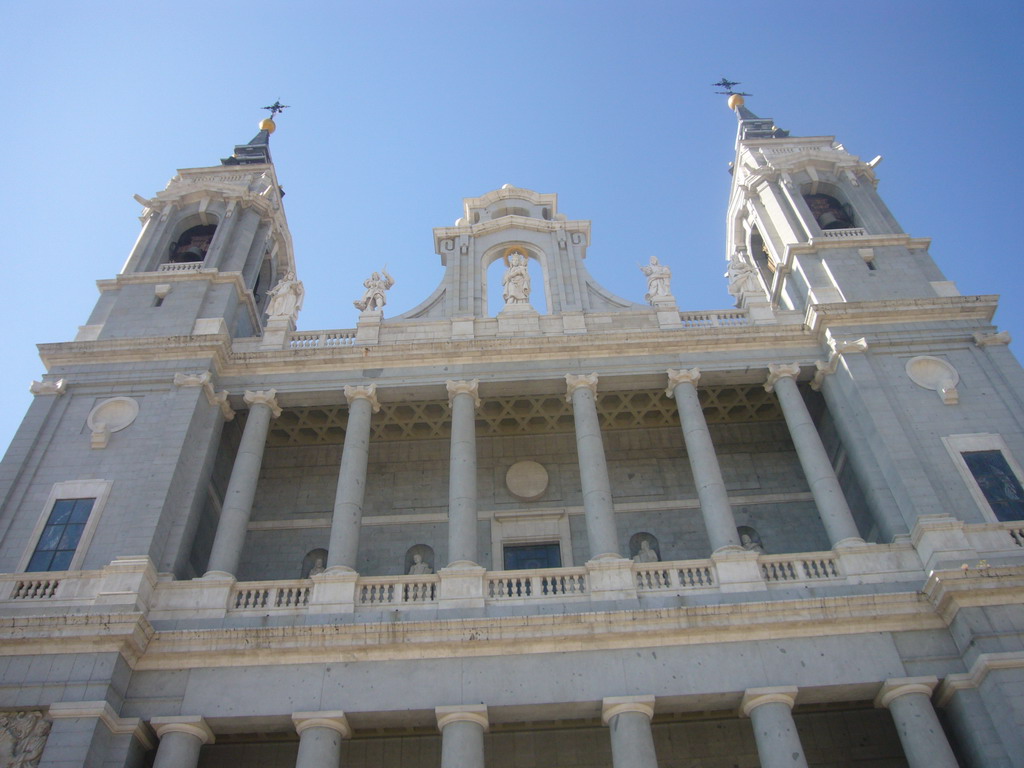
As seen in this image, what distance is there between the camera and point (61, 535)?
1919 cm

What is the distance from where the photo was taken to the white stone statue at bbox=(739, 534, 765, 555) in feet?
64.1

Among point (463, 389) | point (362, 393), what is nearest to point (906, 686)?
point (463, 389)

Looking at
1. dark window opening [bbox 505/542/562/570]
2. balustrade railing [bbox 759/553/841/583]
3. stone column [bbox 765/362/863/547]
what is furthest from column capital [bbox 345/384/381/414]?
balustrade railing [bbox 759/553/841/583]

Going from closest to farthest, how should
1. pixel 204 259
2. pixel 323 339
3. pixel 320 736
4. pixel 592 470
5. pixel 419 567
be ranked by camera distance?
pixel 320 736
pixel 592 470
pixel 419 567
pixel 323 339
pixel 204 259

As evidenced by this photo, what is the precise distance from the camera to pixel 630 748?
52.2 ft

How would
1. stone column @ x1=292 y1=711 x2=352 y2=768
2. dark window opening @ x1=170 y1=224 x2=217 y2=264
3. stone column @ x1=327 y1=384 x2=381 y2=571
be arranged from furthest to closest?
1. dark window opening @ x1=170 y1=224 x2=217 y2=264
2. stone column @ x1=327 y1=384 x2=381 y2=571
3. stone column @ x1=292 y1=711 x2=352 y2=768

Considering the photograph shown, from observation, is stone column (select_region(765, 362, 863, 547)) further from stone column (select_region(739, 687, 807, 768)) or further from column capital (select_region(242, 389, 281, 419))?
column capital (select_region(242, 389, 281, 419))

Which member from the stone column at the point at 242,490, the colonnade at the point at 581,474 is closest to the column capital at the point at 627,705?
the colonnade at the point at 581,474

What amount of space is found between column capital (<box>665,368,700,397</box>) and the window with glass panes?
13236 mm

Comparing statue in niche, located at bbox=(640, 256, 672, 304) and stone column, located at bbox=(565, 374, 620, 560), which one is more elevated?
statue in niche, located at bbox=(640, 256, 672, 304)

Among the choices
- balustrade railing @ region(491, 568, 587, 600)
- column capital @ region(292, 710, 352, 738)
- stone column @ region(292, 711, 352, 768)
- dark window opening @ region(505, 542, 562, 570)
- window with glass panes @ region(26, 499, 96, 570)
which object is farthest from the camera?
dark window opening @ region(505, 542, 562, 570)

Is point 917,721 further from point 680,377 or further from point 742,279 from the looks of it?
point 742,279

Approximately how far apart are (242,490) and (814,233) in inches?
676

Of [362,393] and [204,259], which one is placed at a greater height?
[204,259]
